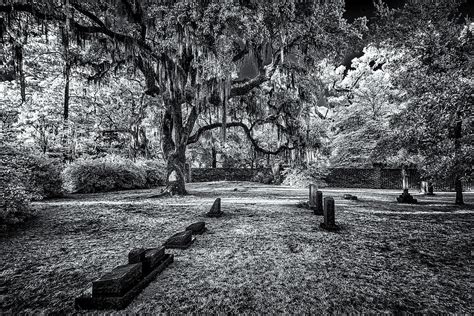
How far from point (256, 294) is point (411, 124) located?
26.1ft

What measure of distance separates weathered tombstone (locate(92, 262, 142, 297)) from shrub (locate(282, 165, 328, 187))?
1695cm

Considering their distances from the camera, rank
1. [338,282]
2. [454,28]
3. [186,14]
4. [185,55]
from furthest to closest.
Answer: [185,55] → [454,28] → [186,14] → [338,282]

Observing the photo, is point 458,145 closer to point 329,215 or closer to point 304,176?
point 329,215

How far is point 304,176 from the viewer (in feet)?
62.6

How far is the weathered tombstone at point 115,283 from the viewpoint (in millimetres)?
2180

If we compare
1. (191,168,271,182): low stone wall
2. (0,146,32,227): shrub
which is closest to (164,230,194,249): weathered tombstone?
(0,146,32,227): shrub

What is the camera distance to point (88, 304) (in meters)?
2.16

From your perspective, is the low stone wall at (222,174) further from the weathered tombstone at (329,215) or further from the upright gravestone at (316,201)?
the weathered tombstone at (329,215)

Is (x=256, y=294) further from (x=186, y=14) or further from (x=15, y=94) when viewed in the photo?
(x=15, y=94)

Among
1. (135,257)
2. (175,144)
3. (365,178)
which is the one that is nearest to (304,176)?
(365,178)

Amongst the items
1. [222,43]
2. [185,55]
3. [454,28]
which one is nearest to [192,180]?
[185,55]

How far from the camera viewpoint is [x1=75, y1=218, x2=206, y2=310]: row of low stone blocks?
7.08 ft

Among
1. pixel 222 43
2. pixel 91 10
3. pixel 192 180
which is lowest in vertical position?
pixel 192 180

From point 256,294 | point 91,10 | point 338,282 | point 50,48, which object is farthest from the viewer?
point 50,48
